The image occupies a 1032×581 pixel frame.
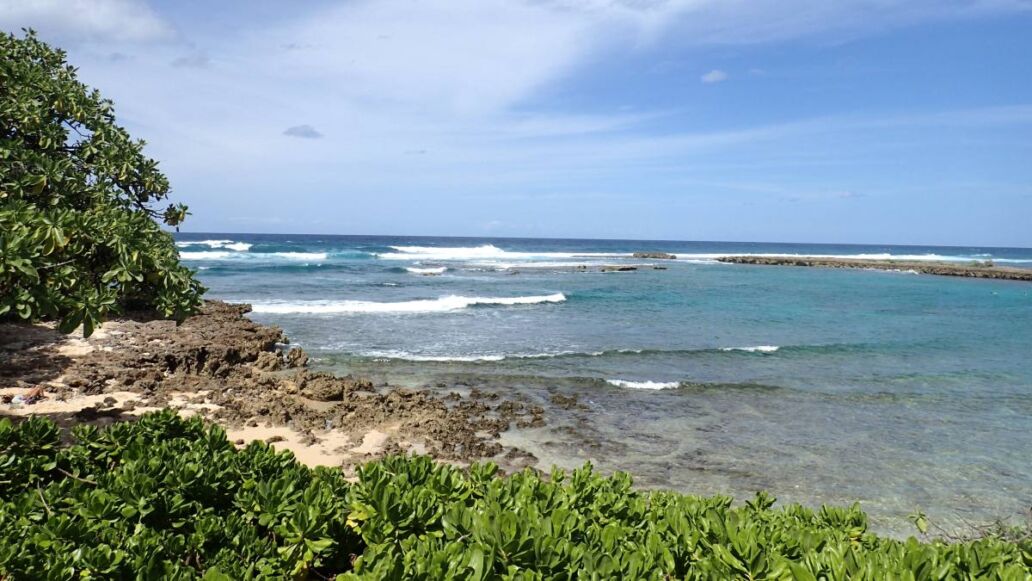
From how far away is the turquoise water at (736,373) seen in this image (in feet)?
28.8

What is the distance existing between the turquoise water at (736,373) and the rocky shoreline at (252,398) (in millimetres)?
955

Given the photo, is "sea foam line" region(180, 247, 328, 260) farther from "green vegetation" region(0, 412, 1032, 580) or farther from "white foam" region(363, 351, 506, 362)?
"green vegetation" region(0, 412, 1032, 580)

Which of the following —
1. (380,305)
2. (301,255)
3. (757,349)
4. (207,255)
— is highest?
(301,255)

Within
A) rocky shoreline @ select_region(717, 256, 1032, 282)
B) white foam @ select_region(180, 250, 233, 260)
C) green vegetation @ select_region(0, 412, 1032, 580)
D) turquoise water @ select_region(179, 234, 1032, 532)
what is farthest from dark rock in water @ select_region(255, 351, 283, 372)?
rocky shoreline @ select_region(717, 256, 1032, 282)

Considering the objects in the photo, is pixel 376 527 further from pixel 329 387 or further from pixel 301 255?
pixel 301 255

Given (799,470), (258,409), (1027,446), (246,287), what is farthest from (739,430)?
(246,287)

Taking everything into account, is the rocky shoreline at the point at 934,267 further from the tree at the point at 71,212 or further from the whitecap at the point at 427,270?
the tree at the point at 71,212

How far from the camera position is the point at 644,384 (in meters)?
13.6

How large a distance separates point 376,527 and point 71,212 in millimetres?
4800

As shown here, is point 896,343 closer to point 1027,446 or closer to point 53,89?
point 1027,446

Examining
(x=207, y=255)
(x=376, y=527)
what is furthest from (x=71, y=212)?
(x=207, y=255)

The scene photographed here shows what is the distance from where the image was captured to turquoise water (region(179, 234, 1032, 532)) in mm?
8773

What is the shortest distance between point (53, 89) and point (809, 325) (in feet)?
78.9

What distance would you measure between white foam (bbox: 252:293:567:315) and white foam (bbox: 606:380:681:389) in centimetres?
1261
